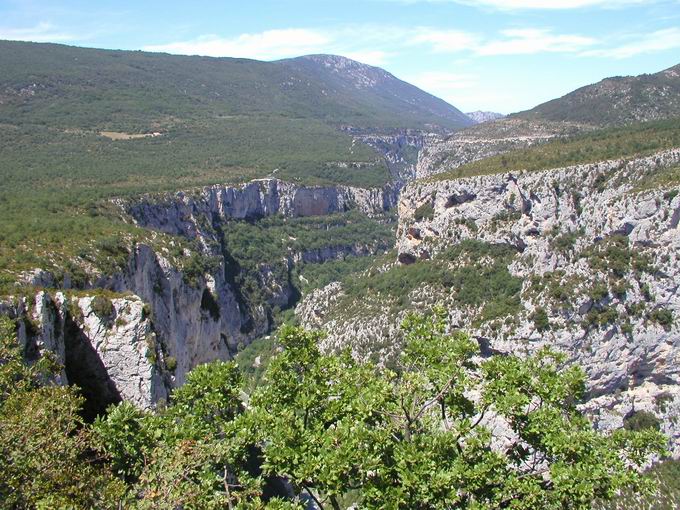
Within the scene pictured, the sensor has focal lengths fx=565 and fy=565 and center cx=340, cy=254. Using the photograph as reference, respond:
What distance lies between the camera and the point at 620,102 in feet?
363

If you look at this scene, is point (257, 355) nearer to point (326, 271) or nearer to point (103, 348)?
point (326, 271)

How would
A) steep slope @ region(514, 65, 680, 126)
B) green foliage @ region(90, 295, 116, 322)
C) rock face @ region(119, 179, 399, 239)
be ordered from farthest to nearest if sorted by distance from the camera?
1. steep slope @ region(514, 65, 680, 126)
2. rock face @ region(119, 179, 399, 239)
3. green foliage @ region(90, 295, 116, 322)

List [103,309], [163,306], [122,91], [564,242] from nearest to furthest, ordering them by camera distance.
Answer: [103,309]
[163,306]
[564,242]
[122,91]

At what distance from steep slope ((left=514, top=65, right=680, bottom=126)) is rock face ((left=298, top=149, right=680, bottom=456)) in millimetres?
56862

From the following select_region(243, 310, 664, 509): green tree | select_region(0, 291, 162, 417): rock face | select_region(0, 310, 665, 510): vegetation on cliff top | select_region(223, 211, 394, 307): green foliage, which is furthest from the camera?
select_region(223, 211, 394, 307): green foliage

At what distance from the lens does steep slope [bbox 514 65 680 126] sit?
104 m

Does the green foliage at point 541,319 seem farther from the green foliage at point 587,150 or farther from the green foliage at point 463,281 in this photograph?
the green foliage at point 587,150

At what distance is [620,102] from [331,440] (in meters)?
119

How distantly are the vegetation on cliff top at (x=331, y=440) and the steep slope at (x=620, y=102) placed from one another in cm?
10197

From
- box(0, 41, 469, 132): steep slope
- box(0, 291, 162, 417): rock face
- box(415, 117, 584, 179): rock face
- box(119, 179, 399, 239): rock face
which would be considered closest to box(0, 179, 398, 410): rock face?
box(0, 291, 162, 417): rock face

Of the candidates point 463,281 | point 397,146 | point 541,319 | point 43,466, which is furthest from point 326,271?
point 397,146

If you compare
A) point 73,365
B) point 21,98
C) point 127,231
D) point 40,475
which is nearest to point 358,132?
point 21,98

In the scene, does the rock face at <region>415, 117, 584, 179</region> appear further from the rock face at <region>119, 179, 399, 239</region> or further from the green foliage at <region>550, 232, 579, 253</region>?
the green foliage at <region>550, 232, 579, 253</region>

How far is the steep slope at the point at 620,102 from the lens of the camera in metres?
104
